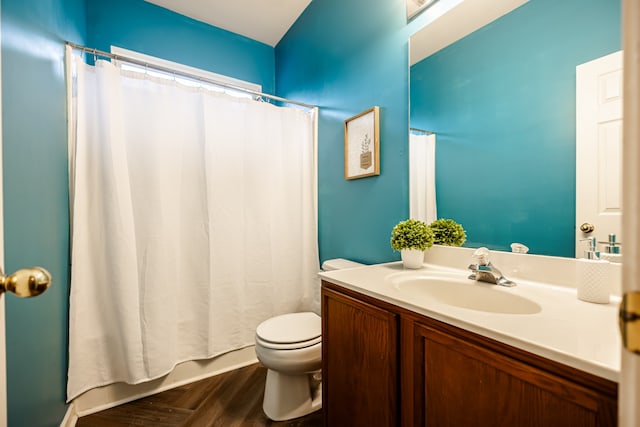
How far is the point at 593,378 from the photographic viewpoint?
0.49 meters

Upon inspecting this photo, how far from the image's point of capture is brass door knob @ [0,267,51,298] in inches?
18.2

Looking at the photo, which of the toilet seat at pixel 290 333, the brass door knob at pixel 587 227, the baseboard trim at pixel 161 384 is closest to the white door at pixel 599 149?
the brass door knob at pixel 587 227

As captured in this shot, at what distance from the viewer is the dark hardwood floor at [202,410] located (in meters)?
1.40

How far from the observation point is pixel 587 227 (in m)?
0.85

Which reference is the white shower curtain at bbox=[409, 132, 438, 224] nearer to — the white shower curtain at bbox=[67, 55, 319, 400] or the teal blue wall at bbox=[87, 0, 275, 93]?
the white shower curtain at bbox=[67, 55, 319, 400]

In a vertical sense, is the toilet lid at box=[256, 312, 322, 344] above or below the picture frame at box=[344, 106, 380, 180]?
below

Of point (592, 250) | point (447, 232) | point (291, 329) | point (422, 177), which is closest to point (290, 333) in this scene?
point (291, 329)

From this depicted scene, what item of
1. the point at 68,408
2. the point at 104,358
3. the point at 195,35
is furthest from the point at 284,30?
the point at 68,408

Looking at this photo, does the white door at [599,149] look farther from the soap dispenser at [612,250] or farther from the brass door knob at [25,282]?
the brass door knob at [25,282]

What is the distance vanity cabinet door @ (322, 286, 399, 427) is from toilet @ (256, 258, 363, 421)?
20 cm

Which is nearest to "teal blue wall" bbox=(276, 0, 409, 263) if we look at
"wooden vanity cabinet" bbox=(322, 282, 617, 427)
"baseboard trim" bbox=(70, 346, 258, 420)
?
"wooden vanity cabinet" bbox=(322, 282, 617, 427)

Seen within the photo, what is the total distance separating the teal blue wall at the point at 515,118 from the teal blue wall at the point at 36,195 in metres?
1.54

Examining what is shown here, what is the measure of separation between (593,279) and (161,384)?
7.11ft

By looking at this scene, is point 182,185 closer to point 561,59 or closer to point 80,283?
point 80,283
